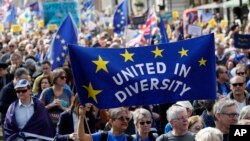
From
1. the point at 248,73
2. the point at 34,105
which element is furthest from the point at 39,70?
the point at 34,105

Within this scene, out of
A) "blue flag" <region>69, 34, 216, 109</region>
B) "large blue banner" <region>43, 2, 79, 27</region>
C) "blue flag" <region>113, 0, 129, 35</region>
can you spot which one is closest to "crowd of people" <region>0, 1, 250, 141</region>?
"blue flag" <region>69, 34, 216, 109</region>

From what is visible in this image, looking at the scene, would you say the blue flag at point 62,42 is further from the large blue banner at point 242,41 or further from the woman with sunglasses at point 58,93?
the woman with sunglasses at point 58,93

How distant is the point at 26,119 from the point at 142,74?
1.99 m

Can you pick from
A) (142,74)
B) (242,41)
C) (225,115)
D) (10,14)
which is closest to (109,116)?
(142,74)

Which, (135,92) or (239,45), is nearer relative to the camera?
(135,92)

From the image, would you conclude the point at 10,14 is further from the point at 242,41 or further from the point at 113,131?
the point at 113,131

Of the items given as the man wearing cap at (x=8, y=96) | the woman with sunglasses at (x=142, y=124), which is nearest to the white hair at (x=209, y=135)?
the woman with sunglasses at (x=142, y=124)

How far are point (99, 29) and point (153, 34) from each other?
20.5 metres

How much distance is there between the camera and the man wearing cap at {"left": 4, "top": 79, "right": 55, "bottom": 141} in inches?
395

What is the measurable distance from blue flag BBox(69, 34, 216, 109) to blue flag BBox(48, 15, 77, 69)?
23.8 feet

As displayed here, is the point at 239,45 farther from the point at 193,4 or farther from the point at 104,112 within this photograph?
the point at 193,4

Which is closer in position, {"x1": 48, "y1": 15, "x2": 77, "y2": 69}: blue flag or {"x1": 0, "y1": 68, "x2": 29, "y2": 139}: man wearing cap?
{"x1": 0, "y1": 68, "x2": 29, "y2": 139}: man wearing cap

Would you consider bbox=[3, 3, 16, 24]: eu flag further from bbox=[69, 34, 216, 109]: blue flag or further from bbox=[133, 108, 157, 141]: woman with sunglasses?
bbox=[133, 108, 157, 141]: woman with sunglasses

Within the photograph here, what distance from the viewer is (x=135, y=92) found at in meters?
8.45
